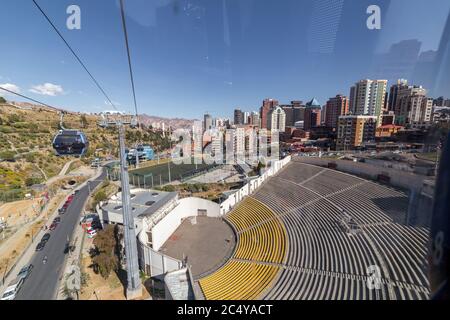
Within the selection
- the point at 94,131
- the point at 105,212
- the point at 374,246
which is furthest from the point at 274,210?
the point at 94,131

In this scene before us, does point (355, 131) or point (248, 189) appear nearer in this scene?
point (248, 189)

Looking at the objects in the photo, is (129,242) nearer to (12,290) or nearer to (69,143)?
(69,143)

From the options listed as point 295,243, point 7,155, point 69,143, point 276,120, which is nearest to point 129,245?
point 69,143

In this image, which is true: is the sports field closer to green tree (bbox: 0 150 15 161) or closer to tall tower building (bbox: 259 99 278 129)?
green tree (bbox: 0 150 15 161)

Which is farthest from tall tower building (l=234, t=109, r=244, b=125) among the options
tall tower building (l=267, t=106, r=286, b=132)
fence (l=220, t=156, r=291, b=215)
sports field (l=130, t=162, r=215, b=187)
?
fence (l=220, t=156, r=291, b=215)

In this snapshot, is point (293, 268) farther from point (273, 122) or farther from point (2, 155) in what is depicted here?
point (273, 122)

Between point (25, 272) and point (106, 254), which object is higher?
point (106, 254)
